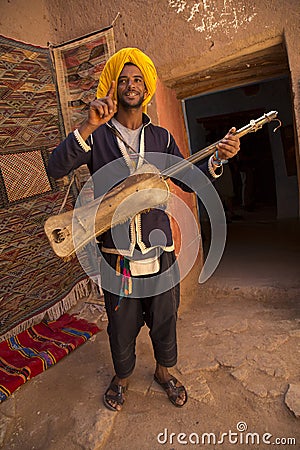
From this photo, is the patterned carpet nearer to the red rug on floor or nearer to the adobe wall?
the red rug on floor

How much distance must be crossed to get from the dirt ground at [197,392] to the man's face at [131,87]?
1671 millimetres

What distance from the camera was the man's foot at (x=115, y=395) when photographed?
6.95 ft

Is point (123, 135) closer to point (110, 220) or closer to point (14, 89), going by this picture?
point (110, 220)

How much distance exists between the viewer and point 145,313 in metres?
2.11

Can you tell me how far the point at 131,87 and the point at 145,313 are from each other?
4.04ft

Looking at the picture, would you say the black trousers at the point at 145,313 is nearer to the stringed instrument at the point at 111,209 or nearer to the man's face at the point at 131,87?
the stringed instrument at the point at 111,209

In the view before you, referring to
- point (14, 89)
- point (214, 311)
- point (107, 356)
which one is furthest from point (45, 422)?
point (14, 89)

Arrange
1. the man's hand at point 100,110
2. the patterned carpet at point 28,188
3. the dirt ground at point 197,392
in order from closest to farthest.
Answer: the man's hand at point 100,110 < the dirt ground at point 197,392 < the patterned carpet at point 28,188

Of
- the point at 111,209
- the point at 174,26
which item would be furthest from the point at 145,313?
the point at 174,26

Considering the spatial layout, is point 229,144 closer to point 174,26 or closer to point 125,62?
point 125,62

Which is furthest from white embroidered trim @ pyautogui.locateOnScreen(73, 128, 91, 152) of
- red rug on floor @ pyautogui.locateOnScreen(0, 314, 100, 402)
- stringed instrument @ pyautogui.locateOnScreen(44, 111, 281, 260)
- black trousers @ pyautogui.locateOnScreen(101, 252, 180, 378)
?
red rug on floor @ pyautogui.locateOnScreen(0, 314, 100, 402)

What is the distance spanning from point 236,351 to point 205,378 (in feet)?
1.11

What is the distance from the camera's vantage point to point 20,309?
118 inches

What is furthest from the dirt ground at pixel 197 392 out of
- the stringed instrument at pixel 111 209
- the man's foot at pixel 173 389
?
the stringed instrument at pixel 111 209
